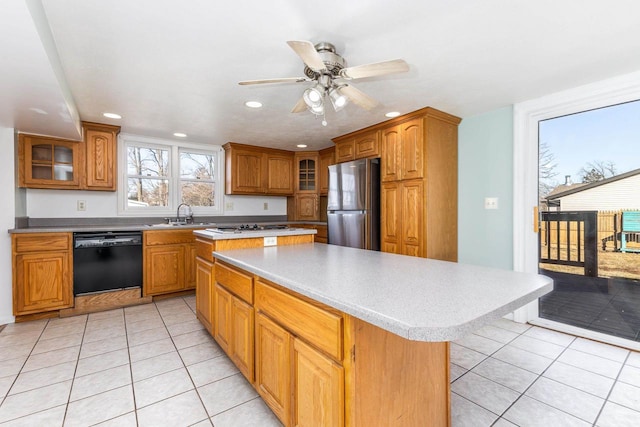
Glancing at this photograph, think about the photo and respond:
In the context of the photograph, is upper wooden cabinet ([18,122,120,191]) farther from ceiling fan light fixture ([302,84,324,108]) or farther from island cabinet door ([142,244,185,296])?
ceiling fan light fixture ([302,84,324,108])

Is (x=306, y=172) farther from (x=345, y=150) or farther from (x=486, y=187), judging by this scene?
(x=486, y=187)

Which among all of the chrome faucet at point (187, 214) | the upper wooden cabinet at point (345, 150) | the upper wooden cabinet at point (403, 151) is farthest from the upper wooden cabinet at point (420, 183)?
the chrome faucet at point (187, 214)

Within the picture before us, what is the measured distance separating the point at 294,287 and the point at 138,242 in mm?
3104

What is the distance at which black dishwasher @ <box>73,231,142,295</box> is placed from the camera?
3168 mm

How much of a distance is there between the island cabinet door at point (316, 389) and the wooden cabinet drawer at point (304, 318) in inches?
2.0

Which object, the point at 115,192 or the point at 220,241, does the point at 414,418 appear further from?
the point at 115,192

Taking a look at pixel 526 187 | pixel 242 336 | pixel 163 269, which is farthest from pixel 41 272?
pixel 526 187

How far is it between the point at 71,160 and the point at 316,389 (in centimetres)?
395

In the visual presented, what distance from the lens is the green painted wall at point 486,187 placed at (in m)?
3.02

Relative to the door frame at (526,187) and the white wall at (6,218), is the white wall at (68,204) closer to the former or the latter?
the white wall at (6,218)

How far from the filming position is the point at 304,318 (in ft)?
3.99

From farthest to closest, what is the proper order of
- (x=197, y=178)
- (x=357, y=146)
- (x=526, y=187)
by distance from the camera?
(x=197, y=178) < (x=357, y=146) < (x=526, y=187)

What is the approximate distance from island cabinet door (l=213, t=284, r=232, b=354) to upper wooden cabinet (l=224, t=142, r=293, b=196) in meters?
2.61

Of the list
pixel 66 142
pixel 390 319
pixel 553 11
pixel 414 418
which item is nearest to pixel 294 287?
pixel 390 319
